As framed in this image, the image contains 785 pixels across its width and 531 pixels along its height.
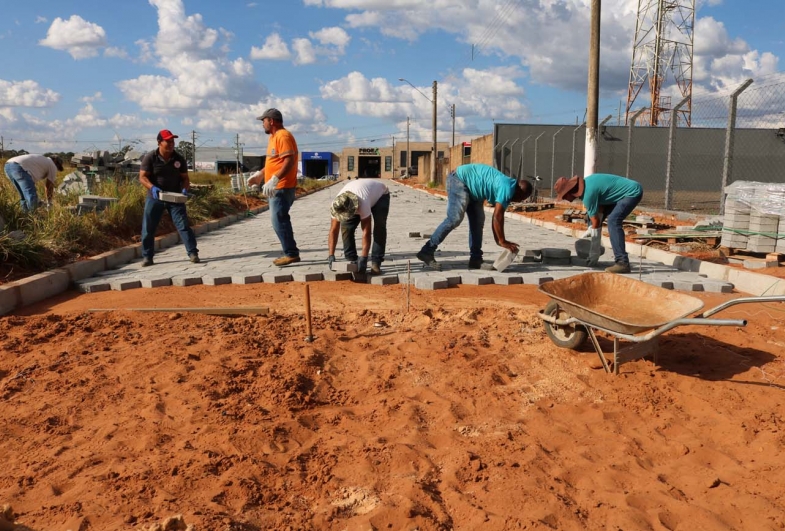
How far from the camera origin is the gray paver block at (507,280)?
6.59 m

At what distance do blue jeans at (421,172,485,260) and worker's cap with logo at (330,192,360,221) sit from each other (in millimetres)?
1038

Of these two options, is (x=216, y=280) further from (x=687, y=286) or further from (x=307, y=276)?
(x=687, y=286)

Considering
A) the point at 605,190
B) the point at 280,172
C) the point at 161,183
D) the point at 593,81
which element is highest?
the point at 593,81

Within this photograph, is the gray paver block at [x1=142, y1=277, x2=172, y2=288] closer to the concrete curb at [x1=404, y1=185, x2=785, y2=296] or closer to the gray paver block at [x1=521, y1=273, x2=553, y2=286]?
the gray paver block at [x1=521, y1=273, x2=553, y2=286]

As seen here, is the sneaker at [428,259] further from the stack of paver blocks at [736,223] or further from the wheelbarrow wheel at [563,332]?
the stack of paver blocks at [736,223]

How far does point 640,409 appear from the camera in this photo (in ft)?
11.9

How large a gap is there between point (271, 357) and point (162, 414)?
102cm

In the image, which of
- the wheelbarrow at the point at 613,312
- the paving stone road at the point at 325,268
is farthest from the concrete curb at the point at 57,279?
the wheelbarrow at the point at 613,312

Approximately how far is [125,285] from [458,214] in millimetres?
3777

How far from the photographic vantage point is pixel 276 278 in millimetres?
6691

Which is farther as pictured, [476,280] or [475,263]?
[475,263]

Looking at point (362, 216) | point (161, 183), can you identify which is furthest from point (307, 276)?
point (161, 183)

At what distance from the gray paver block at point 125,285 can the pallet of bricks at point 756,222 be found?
289 inches

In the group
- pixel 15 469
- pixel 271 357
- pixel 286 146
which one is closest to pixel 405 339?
pixel 271 357
